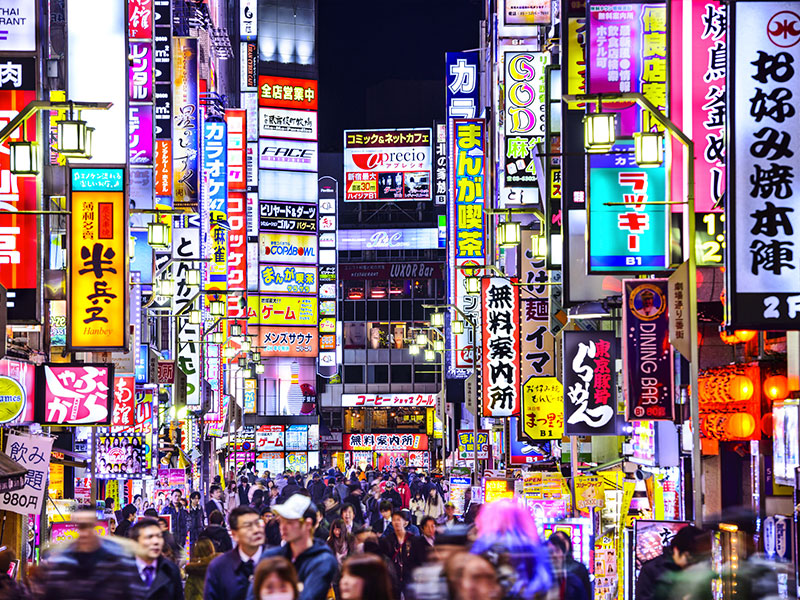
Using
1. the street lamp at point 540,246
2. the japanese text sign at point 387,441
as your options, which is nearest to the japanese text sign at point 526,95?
the street lamp at point 540,246

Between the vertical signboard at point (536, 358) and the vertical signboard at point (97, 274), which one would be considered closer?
the vertical signboard at point (97, 274)

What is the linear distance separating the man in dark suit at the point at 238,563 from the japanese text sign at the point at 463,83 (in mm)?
41494

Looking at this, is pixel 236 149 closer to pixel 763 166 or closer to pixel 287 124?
pixel 287 124

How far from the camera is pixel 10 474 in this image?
16672 millimetres

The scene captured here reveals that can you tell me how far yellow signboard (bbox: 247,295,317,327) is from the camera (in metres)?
72.5

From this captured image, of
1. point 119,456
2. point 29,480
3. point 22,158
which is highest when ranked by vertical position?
point 22,158

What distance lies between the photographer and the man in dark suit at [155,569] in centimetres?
1028

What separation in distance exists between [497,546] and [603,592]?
9642 millimetres

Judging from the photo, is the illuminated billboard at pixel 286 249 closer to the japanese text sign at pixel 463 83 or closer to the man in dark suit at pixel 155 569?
the japanese text sign at pixel 463 83

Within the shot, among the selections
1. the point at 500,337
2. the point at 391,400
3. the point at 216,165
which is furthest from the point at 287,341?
the point at 500,337

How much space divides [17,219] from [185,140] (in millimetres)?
17475

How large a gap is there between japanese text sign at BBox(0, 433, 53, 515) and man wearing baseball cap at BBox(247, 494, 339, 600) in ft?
32.9

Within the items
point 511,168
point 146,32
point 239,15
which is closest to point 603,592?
point 511,168

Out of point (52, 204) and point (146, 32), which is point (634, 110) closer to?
point (52, 204)
